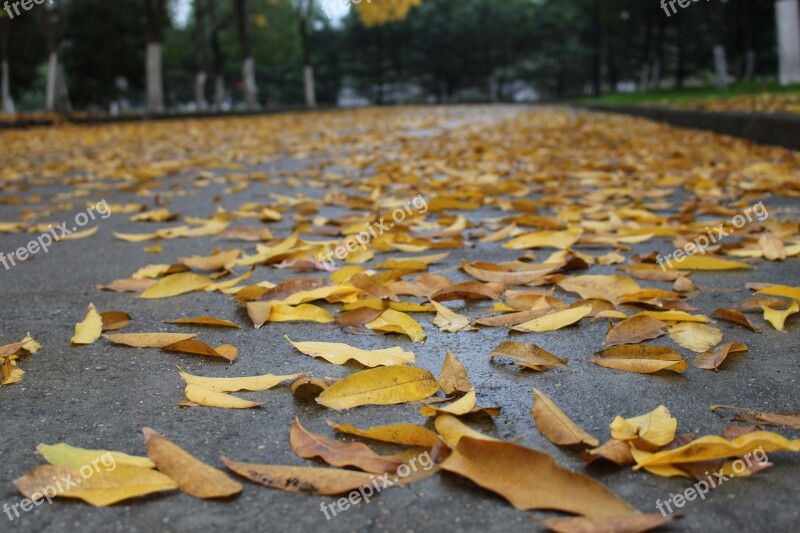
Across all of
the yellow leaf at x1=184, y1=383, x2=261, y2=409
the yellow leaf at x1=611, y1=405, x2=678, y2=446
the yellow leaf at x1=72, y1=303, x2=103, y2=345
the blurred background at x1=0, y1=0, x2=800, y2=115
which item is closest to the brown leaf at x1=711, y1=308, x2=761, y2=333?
the yellow leaf at x1=611, y1=405, x2=678, y2=446

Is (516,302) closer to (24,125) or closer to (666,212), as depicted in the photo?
A: (666,212)

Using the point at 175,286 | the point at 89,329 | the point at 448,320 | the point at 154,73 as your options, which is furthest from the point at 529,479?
the point at 154,73

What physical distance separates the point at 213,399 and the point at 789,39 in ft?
54.2

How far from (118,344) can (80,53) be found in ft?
143

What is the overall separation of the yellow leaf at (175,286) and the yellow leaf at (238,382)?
872 millimetres

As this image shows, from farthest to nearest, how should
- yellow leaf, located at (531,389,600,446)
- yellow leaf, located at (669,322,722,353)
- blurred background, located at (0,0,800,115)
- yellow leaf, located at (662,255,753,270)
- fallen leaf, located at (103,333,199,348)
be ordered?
blurred background, located at (0,0,800,115) → yellow leaf, located at (662,255,753,270) → fallen leaf, located at (103,333,199,348) → yellow leaf, located at (669,322,722,353) → yellow leaf, located at (531,389,600,446)

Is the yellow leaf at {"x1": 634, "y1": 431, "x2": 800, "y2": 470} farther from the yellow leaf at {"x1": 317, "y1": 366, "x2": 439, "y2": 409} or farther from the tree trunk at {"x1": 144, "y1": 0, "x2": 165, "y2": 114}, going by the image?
the tree trunk at {"x1": 144, "y1": 0, "x2": 165, "y2": 114}

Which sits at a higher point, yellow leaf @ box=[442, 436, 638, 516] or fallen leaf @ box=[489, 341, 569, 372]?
fallen leaf @ box=[489, 341, 569, 372]

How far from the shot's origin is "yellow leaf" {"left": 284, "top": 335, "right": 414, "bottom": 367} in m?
1.85

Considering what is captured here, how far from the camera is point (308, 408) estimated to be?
1.63 metres

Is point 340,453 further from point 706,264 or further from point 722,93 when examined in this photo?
point 722,93

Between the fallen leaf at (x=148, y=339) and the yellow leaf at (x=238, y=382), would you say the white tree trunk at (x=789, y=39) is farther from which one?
the yellow leaf at (x=238, y=382)

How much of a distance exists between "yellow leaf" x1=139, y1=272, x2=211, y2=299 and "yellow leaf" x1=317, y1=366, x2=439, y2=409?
3.68 feet

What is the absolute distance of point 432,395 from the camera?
5.46 ft
